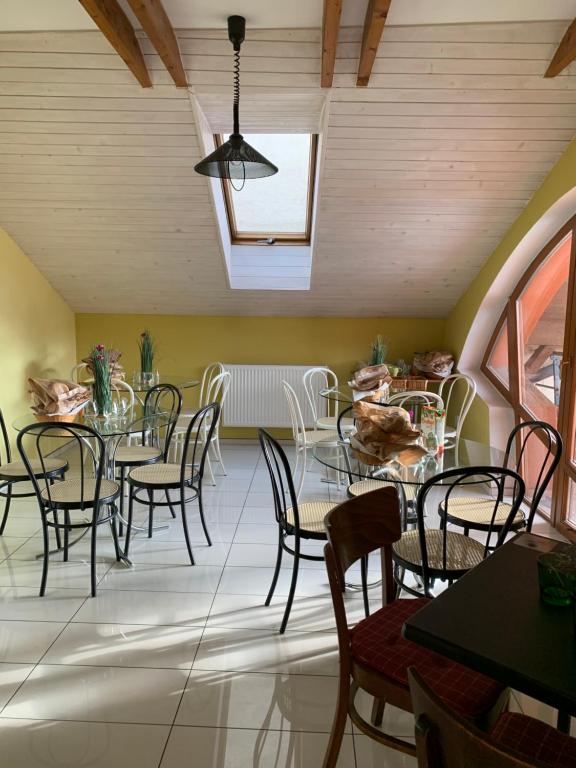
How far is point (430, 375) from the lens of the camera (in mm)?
5035

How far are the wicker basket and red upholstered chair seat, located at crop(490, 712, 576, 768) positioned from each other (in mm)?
3746

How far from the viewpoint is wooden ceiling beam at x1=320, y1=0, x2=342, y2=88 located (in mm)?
2414

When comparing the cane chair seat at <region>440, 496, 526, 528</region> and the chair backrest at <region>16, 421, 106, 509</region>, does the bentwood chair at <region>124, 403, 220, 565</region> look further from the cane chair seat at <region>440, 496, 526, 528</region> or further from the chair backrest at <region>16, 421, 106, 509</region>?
the cane chair seat at <region>440, 496, 526, 528</region>

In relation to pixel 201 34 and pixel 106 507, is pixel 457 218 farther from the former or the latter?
pixel 106 507

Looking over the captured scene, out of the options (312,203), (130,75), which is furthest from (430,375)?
(130,75)

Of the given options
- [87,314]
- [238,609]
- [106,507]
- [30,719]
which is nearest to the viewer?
[30,719]

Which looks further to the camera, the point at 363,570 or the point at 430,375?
the point at 430,375

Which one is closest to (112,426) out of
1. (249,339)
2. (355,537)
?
(355,537)

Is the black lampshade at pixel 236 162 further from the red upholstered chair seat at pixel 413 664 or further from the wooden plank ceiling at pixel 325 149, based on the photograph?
the red upholstered chair seat at pixel 413 664

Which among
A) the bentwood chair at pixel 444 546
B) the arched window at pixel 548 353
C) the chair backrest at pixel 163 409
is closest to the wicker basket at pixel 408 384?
the arched window at pixel 548 353

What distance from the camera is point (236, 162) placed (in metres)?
2.77

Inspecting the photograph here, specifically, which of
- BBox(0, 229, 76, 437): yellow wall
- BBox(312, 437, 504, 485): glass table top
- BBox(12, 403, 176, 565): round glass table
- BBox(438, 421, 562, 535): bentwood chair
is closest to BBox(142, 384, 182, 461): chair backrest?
BBox(12, 403, 176, 565): round glass table

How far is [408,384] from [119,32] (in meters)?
3.41

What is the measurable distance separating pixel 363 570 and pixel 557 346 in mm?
2228
